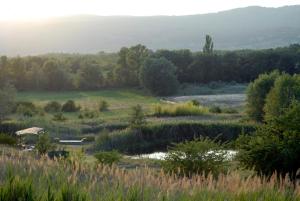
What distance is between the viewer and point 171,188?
28.2 ft

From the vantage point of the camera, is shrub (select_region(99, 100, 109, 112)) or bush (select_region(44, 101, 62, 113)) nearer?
shrub (select_region(99, 100, 109, 112))

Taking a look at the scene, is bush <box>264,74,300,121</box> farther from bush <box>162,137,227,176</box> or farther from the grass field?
bush <box>162,137,227,176</box>

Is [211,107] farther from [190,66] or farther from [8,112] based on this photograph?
[190,66]

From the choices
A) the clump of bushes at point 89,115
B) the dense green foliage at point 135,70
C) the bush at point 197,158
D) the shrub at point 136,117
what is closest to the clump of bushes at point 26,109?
the clump of bushes at point 89,115

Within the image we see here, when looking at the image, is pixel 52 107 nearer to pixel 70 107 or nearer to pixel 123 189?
pixel 70 107

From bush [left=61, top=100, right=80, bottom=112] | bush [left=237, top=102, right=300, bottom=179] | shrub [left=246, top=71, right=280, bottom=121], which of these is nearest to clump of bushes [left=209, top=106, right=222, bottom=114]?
shrub [left=246, top=71, right=280, bottom=121]

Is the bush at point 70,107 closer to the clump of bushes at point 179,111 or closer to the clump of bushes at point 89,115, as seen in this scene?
the clump of bushes at point 89,115

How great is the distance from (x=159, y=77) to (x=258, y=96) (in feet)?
107

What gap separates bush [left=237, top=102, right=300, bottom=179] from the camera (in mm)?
17016

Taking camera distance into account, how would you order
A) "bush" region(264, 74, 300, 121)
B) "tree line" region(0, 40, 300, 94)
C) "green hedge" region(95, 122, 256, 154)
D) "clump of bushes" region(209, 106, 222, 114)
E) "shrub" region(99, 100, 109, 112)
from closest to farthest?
"green hedge" region(95, 122, 256, 154) < "bush" region(264, 74, 300, 121) < "clump of bushes" region(209, 106, 222, 114) < "shrub" region(99, 100, 109, 112) < "tree line" region(0, 40, 300, 94)

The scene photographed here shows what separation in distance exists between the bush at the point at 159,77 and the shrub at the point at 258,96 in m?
31.1

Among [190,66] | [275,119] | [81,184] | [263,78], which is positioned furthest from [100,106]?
[81,184]

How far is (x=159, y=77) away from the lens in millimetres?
82688

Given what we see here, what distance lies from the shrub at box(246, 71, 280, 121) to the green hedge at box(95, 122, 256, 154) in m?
5.26
